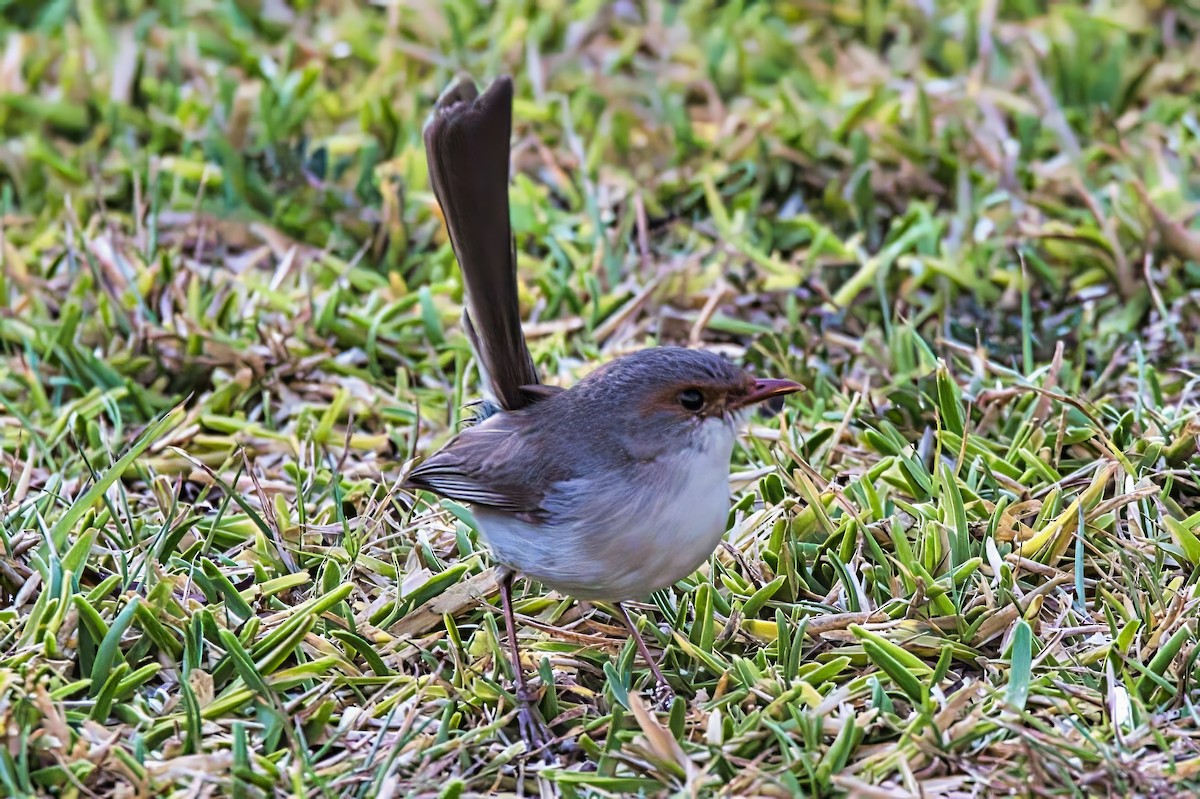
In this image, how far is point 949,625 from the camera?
364cm

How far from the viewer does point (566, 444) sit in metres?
3.54

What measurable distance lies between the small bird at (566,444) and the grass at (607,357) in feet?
0.98

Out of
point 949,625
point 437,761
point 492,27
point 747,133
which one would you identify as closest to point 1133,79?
point 747,133

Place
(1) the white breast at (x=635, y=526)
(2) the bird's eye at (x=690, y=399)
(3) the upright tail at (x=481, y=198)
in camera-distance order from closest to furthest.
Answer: (1) the white breast at (x=635, y=526)
(2) the bird's eye at (x=690, y=399)
(3) the upright tail at (x=481, y=198)

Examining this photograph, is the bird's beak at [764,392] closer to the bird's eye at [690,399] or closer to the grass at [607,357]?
the bird's eye at [690,399]

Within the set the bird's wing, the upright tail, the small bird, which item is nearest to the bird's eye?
the small bird

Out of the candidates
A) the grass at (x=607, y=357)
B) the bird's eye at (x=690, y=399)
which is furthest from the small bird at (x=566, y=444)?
the grass at (x=607, y=357)

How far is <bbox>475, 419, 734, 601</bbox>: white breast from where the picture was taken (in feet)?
10.7

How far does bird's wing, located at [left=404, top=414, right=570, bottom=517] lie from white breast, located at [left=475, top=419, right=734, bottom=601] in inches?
2.4

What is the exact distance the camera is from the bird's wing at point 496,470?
350 cm

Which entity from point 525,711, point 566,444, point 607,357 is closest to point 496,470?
point 566,444

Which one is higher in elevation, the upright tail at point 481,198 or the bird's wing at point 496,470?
the upright tail at point 481,198

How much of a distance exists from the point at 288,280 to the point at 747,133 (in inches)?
82.0

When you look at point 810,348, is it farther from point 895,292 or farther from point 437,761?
point 437,761
